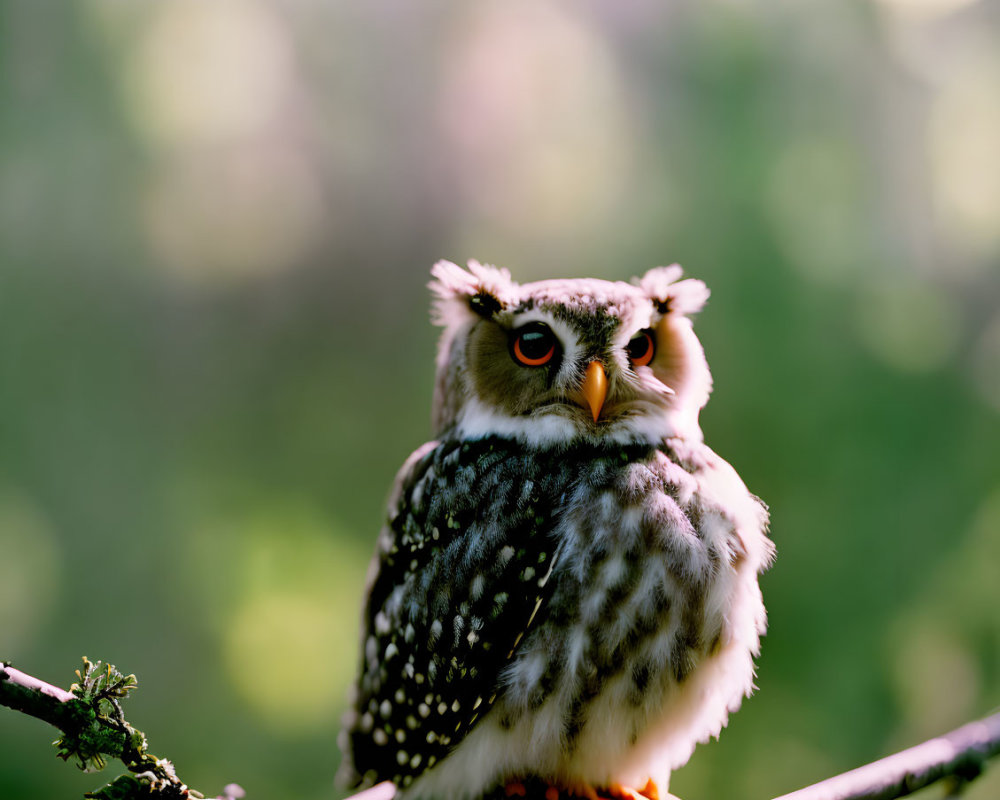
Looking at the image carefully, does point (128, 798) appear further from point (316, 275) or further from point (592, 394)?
point (316, 275)

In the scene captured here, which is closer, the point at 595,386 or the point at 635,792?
the point at 595,386

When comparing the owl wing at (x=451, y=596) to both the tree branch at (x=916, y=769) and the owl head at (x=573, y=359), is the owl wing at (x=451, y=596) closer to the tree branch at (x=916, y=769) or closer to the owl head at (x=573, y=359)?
the owl head at (x=573, y=359)

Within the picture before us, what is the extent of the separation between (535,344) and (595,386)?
0.17 metres

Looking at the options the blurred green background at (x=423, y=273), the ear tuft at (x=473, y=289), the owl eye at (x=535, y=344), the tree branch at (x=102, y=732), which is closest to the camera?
the tree branch at (x=102, y=732)

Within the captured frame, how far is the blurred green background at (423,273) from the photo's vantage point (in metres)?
4.41

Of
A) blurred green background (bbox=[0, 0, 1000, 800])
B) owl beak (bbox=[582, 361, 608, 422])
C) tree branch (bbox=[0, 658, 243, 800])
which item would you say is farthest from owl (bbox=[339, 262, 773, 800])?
blurred green background (bbox=[0, 0, 1000, 800])

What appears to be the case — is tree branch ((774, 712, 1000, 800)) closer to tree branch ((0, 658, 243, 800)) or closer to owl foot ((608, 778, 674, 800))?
owl foot ((608, 778, 674, 800))

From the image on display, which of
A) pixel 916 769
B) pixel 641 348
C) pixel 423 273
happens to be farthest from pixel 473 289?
pixel 423 273

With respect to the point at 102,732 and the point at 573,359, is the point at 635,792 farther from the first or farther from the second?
the point at 102,732

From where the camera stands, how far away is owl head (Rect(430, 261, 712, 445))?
62.2 inches

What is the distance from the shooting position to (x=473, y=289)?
1759mm

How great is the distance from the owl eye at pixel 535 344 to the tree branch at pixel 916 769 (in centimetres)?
89

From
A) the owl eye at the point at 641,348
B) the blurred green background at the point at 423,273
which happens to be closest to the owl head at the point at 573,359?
the owl eye at the point at 641,348

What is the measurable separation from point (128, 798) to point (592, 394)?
95 centimetres
